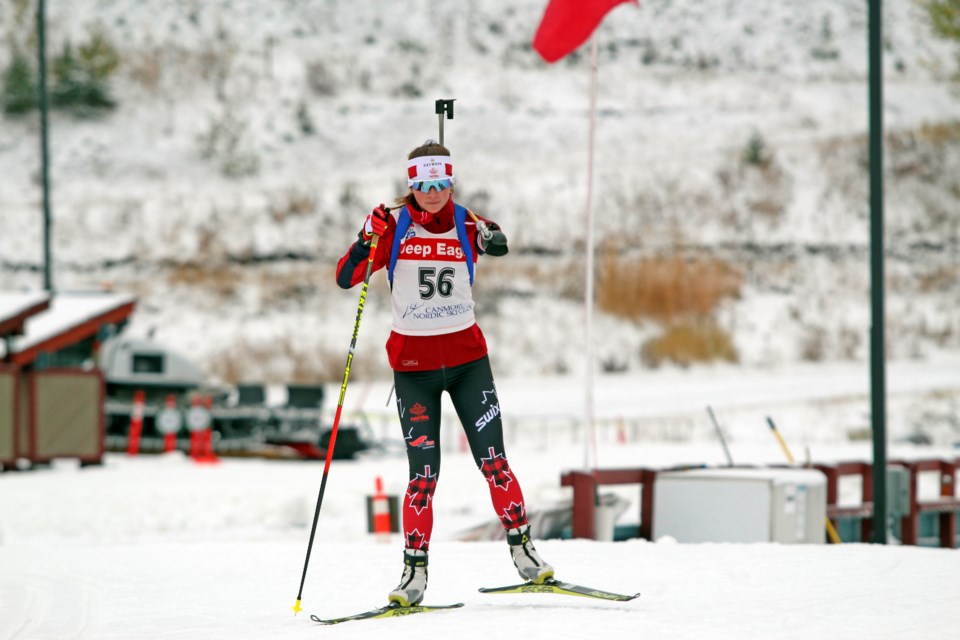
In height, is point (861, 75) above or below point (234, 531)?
above

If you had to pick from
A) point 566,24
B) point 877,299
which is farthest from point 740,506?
point 566,24

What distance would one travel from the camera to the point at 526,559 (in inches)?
275

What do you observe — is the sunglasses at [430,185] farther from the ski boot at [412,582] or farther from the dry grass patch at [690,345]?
the dry grass patch at [690,345]

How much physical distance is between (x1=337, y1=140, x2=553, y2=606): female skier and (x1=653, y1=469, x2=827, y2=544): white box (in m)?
4.52

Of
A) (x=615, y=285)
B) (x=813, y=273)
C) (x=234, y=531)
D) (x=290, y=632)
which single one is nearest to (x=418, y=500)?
(x=290, y=632)

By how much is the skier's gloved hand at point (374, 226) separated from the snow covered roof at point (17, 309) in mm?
16353

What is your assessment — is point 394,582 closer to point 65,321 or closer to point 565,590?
point 565,590

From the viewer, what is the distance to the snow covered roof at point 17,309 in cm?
2173

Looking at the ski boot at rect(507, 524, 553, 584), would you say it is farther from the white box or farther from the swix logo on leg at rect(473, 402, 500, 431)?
the white box

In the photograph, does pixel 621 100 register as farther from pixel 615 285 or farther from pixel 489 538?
pixel 489 538

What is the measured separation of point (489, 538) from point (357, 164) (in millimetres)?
38548

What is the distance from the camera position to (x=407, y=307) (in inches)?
275

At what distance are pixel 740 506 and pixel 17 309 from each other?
14781 mm

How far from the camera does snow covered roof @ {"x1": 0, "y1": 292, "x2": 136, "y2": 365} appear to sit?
22453 millimetres
